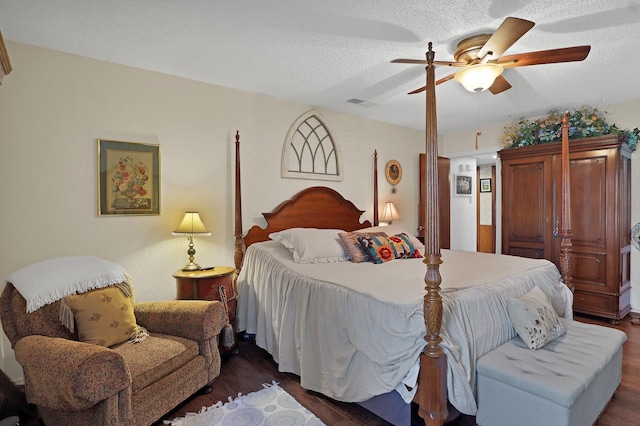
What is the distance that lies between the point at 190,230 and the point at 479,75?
2.47 metres

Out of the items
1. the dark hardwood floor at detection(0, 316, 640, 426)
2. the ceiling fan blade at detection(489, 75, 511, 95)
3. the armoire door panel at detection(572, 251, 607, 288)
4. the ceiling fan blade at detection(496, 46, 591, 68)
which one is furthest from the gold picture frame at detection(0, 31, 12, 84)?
the armoire door panel at detection(572, 251, 607, 288)

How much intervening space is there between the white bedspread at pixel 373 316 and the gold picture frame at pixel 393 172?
6.39 feet

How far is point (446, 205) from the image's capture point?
17.7ft

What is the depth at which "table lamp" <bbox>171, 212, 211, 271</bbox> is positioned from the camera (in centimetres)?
287

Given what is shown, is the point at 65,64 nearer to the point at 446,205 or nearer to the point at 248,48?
the point at 248,48

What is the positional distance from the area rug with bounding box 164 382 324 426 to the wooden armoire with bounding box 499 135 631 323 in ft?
Answer: 10.9

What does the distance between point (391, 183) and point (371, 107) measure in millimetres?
1233

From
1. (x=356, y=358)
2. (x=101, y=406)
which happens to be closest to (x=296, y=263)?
(x=356, y=358)

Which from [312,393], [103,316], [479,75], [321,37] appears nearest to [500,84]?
[479,75]

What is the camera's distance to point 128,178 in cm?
283

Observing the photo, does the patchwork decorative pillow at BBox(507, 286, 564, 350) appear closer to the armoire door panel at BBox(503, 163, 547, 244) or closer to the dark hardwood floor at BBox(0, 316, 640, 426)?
the dark hardwood floor at BBox(0, 316, 640, 426)

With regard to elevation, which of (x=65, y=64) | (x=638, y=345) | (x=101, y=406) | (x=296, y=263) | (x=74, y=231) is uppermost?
(x=65, y=64)

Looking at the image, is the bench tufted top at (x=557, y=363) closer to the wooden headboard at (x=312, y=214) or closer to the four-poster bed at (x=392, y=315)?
the four-poster bed at (x=392, y=315)

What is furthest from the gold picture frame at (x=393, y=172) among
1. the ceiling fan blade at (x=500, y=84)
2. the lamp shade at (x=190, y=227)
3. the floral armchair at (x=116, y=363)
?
the floral armchair at (x=116, y=363)
